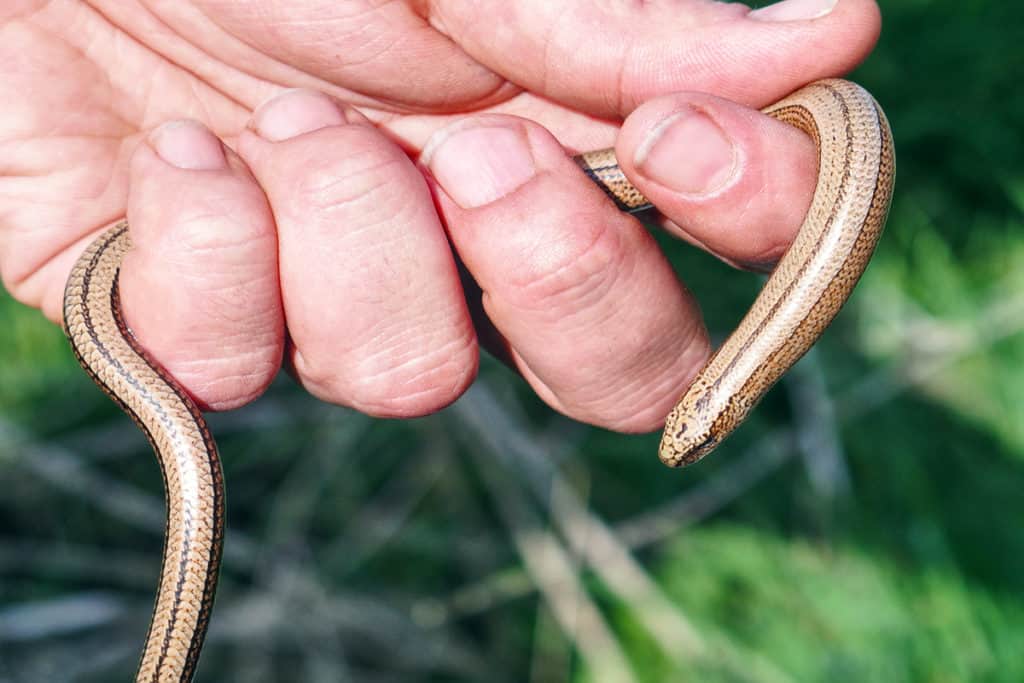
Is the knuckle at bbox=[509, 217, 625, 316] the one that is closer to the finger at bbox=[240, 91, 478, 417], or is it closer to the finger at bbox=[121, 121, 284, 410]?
the finger at bbox=[240, 91, 478, 417]

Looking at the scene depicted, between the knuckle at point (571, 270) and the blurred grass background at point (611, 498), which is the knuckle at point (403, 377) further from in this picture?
the blurred grass background at point (611, 498)

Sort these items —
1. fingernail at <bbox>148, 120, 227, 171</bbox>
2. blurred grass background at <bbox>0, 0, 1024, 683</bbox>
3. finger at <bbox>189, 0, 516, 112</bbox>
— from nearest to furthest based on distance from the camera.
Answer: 1. fingernail at <bbox>148, 120, 227, 171</bbox>
2. finger at <bbox>189, 0, 516, 112</bbox>
3. blurred grass background at <bbox>0, 0, 1024, 683</bbox>

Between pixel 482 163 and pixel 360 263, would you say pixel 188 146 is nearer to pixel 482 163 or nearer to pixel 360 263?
pixel 360 263

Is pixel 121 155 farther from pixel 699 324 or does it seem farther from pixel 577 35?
pixel 699 324

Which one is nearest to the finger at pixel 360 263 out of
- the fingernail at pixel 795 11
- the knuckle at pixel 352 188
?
the knuckle at pixel 352 188

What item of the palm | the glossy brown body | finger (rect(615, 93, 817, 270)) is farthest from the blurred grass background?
finger (rect(615, 93, 817, 270))

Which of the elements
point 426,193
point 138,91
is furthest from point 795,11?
point 138,91
